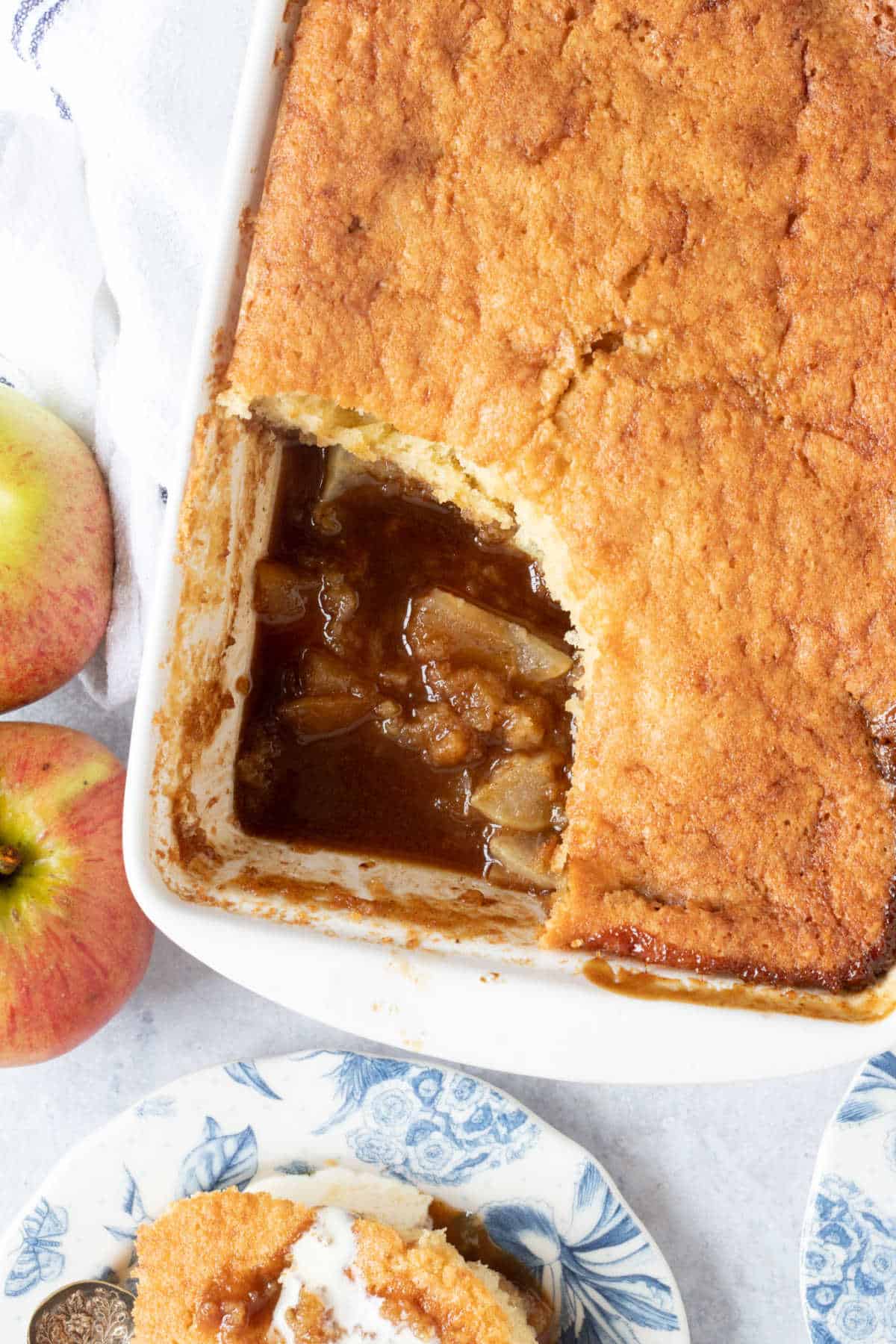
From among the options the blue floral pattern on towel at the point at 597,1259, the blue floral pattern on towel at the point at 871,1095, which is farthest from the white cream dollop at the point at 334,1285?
the blue floral pattern on towel at the point at 871,1095

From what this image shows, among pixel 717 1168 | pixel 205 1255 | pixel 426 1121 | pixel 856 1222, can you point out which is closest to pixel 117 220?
pixel 426 1121

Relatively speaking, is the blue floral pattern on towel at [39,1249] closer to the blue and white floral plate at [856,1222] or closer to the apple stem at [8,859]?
the apple stem at [8,859]

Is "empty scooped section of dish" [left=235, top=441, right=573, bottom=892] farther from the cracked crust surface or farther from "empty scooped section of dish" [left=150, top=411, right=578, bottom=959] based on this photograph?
the cracked crust surface

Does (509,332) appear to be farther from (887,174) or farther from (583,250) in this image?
(887,174)

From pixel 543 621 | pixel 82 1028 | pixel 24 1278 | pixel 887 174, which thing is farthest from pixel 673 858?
pixel 24 1278

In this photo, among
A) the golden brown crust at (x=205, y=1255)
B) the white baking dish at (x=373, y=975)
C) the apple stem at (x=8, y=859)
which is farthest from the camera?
the golden brown crust at (x=205, y=1255)

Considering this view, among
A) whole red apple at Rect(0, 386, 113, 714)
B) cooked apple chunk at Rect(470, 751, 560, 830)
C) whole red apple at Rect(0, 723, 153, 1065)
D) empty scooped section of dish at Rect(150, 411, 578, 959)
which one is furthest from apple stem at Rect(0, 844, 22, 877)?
cooked apple chunk at Rect(470, 751, 560, 830)

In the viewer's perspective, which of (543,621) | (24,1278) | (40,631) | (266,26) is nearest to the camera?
(266,26)
